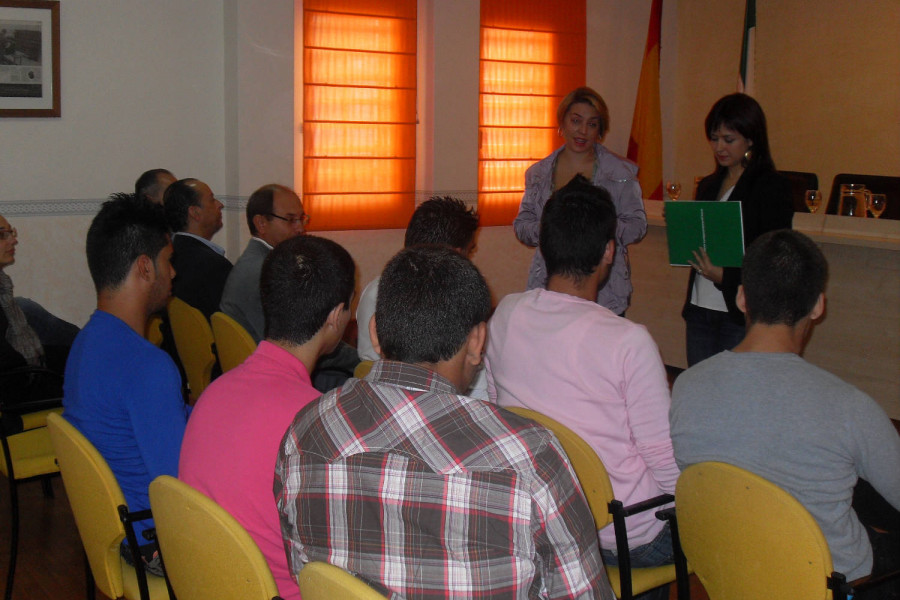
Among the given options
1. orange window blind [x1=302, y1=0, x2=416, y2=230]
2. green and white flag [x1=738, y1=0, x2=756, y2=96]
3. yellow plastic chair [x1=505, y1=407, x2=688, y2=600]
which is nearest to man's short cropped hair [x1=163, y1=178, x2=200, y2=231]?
orange window blind [x1=302, y1=0, x2=416, y2=230]

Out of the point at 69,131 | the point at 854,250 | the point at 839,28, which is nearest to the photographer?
the point at 854,250

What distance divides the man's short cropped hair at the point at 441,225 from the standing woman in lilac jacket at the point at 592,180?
0.84 m

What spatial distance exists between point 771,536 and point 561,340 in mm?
611

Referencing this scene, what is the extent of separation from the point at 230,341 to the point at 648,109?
5.11m

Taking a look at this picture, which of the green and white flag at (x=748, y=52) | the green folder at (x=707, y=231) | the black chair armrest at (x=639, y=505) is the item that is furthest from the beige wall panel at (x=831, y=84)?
the black chair armrest at (x=639, y=505)

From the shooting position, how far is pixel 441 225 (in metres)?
2.84

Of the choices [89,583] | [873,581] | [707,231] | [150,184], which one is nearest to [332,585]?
[873,581]

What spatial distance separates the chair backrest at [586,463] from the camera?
1818 mm

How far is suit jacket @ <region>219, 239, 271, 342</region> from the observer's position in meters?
3.21

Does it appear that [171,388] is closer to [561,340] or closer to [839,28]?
[561,340]

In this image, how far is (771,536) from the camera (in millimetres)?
1586

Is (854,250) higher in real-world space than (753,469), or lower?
higher

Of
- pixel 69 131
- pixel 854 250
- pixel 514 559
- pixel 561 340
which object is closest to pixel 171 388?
pixel 561 340

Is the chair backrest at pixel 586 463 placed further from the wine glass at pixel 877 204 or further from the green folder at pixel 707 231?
the wine glass at pixel 877 204
